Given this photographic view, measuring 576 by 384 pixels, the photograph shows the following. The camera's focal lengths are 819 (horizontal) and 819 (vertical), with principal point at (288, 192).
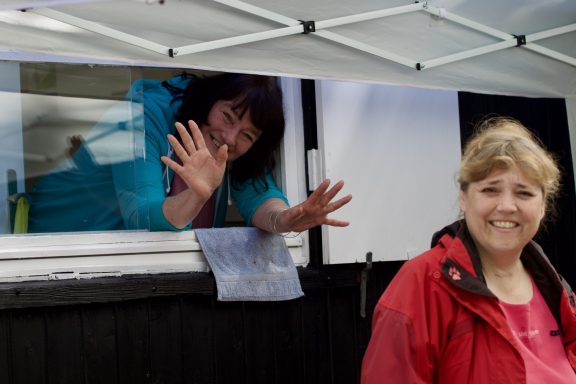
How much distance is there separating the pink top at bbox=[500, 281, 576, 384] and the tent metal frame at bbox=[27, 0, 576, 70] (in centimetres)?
127

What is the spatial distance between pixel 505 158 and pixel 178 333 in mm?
1555

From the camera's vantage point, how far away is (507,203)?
2.19 metres

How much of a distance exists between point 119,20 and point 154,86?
92 cm

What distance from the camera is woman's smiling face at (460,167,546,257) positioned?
86.7 inches

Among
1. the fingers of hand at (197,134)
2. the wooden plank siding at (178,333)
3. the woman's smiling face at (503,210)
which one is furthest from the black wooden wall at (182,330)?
the woman's smiling face at (503,210)

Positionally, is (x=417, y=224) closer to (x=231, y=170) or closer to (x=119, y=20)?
(x=231, y=170)

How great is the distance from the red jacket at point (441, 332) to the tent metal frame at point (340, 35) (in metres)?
1.12

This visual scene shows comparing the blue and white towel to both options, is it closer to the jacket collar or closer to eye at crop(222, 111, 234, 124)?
eye at crop(222, 111, 234, 124)

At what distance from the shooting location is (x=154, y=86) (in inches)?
141

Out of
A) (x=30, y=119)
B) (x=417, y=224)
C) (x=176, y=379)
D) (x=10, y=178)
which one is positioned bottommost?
(x=176, y=379)

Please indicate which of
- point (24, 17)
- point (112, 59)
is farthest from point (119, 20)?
point (24, 17)

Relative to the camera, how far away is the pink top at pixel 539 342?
83.5 inches

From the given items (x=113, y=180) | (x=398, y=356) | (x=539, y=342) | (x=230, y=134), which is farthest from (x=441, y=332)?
(x=113, y=180)

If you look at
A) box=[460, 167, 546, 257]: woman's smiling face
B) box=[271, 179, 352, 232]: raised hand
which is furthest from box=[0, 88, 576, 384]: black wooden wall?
box=[460, 167, 546, 257]: woman's smiling face
